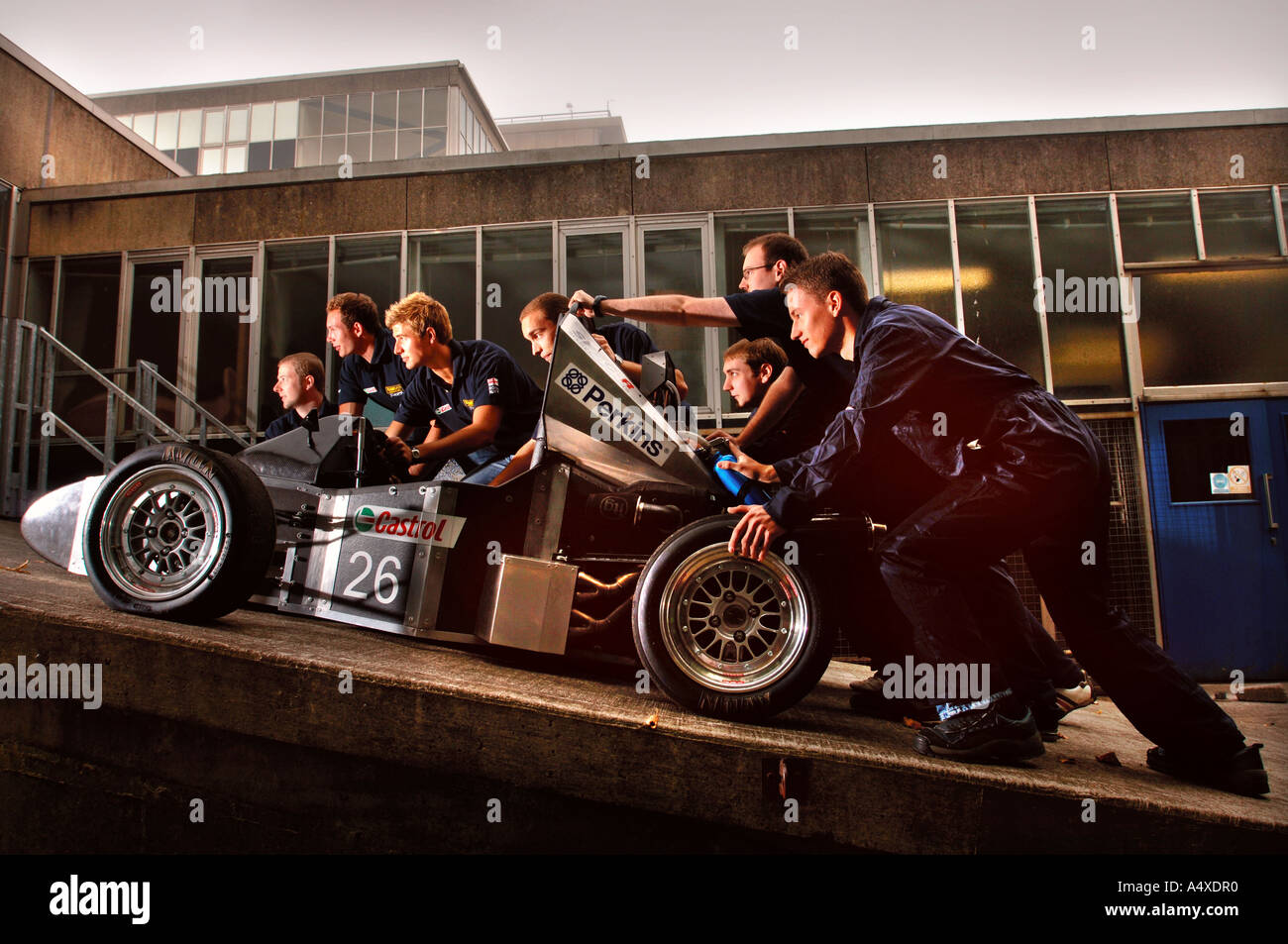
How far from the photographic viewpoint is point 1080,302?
820 centimetres

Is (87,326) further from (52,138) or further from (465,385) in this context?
(465,385)

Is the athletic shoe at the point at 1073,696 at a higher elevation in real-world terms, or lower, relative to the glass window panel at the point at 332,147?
lower

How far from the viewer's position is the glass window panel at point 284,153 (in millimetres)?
28125

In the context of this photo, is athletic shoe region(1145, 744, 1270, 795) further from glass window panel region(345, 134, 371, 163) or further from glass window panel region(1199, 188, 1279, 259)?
glass window panel region(345, 134, 371, 163)

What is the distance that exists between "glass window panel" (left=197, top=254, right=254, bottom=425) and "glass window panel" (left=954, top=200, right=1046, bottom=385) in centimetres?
828

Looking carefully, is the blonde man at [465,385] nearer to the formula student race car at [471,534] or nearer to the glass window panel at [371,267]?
the formula student race car at [471,534]

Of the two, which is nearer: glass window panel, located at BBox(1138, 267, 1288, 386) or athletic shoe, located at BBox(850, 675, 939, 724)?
athletic shoe, located at BBox(850, 675, 939, 724)

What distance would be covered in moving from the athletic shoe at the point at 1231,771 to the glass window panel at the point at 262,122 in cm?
3400

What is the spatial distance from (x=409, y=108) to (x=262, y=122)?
731 centimetres

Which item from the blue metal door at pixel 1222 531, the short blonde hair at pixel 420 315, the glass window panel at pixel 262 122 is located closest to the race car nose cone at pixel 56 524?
the short blonde hair at pixel 420 315

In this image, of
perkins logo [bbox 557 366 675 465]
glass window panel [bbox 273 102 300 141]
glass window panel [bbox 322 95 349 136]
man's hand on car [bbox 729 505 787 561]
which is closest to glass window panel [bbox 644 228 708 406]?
perkins logo [bbox 557 366 675 465]

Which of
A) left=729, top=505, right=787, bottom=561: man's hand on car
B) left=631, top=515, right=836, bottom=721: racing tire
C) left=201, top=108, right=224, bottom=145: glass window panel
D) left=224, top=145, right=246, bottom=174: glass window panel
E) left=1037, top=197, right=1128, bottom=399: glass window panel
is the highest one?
left=201, top=108, right=224, bottom=145: glass window panel

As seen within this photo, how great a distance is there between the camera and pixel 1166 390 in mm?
7824

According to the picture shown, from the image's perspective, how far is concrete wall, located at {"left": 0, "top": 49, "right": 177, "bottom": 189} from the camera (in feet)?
30.0
